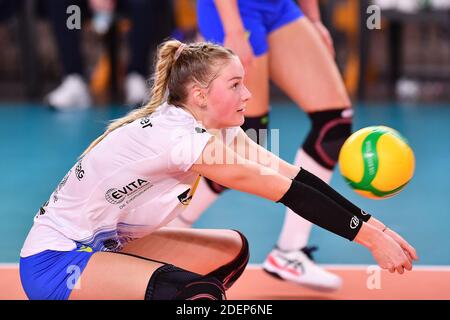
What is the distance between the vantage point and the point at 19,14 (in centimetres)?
877

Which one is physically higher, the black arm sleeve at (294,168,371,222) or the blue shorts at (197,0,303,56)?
the blue shorts at (197,0,303,56)

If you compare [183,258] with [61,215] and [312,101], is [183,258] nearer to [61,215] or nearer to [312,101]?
[61,215]

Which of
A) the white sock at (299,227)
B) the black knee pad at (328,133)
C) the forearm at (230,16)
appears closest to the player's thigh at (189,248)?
the white sock at (299,227)

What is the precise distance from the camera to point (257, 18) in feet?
11.7

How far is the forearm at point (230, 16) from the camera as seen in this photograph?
3391mm

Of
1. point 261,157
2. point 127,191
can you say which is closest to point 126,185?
point 127,191

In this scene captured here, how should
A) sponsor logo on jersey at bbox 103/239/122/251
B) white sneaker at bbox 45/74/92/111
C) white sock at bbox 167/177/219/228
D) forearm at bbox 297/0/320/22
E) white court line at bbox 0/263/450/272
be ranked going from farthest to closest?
white sneaker at bbox 45/74/92/111, forearm at bbox 297/0/320/22, white sock at bbox 167/177/219/228, white court line at bbox 0/263/450/272, sponsor logo on jersey at bbox 103/239/122/251

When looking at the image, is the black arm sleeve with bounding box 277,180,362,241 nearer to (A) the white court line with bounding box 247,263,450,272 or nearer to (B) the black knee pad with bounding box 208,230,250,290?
(B) the black knee pad with bounding box 208,230,250,290

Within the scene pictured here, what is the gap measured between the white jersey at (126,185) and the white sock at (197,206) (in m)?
0.95

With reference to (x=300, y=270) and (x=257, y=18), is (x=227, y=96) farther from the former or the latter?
(x=300, y=270)

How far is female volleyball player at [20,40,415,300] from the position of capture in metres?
2.52

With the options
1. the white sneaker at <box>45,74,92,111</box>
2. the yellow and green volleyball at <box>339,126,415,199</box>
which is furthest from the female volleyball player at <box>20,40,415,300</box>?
the white sneaker at <box>45,74,92,111</box>

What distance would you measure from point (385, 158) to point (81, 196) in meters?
1.01

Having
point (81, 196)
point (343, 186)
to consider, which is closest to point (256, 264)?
point (81, 196)
